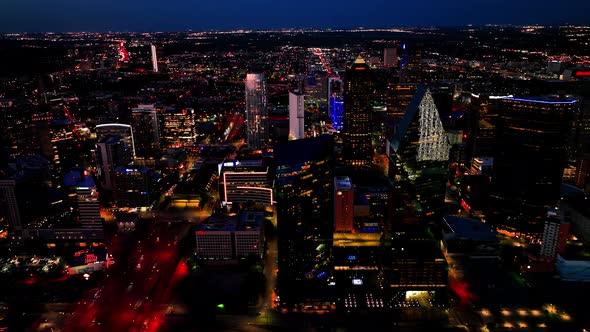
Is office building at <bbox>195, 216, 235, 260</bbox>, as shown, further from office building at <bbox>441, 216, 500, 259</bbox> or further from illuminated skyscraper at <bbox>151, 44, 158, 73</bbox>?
illuminated skyscraper at <bbox>151, 44, 158, 73</bbox>

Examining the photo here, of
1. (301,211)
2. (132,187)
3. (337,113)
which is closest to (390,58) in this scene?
(337,113)

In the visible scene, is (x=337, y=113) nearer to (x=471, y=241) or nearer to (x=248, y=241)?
(x=471, y=241)

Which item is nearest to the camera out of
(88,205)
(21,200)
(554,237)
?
(554,237)

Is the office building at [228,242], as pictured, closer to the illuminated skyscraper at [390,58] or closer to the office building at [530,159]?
the office building at [530,159]

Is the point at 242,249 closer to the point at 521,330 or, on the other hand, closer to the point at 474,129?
the point at 521,330

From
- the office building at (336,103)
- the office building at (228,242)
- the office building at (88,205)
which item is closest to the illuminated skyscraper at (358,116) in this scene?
the office building at (336,103)
